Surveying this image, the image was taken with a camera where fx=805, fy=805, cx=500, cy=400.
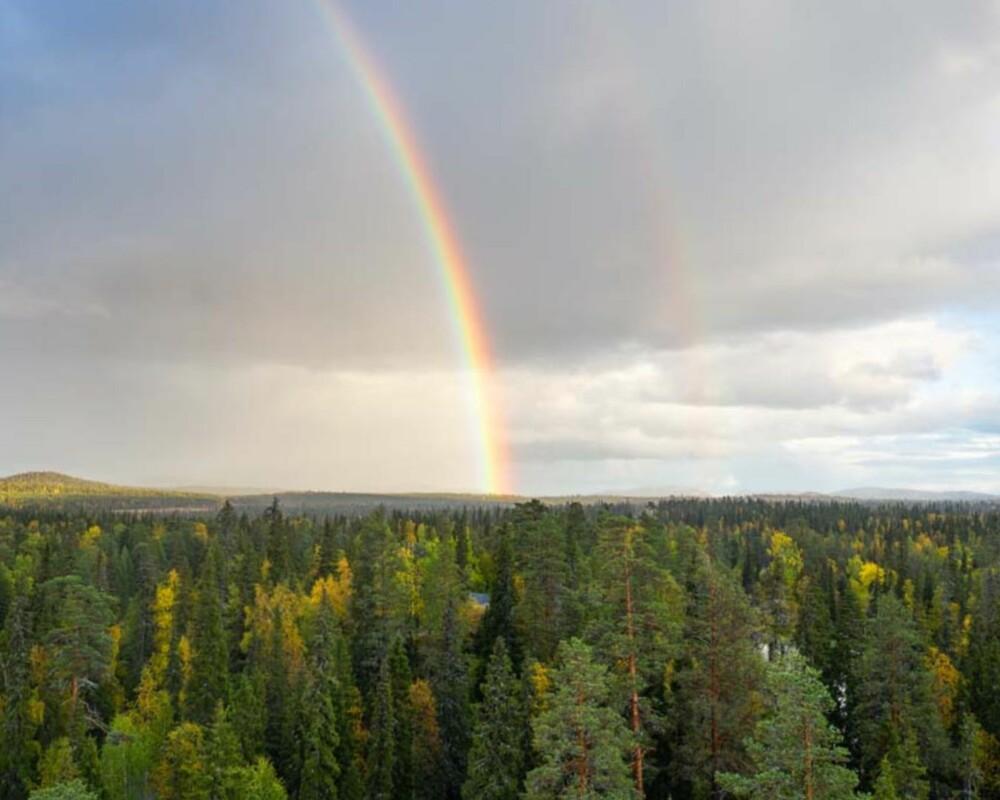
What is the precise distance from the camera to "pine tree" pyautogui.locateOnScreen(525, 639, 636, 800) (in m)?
28.4

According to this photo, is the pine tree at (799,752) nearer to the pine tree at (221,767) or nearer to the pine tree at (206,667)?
the pine tree at (221,767)

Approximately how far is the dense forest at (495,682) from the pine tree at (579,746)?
107 millimetres

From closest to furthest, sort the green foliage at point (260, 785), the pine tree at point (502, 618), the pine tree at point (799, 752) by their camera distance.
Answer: the pine tree at point (799, 752), the green foliage at point (260, 785), the pine tree at point (502, 618)

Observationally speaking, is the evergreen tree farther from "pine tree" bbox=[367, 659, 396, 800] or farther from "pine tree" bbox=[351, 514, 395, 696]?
"pine tree" bbox=[351, 514, 395, 696]

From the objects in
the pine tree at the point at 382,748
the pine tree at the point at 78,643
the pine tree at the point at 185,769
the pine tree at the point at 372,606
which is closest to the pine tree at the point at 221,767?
the pine tree at the point at 185,769

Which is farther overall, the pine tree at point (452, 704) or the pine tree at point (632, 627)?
the pine tree at point (452, 704)

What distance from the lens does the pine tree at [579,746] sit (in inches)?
1120

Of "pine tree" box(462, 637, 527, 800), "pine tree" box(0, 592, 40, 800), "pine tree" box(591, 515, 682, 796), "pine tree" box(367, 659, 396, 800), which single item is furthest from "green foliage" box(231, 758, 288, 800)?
"pine tree" box(591, 515, 682, 796)

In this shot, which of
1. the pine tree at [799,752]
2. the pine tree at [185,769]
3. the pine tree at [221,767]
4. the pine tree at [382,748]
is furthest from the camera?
the pine tree at [382,748]

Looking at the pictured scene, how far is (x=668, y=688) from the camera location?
157 feet

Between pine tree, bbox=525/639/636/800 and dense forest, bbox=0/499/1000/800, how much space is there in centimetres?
11

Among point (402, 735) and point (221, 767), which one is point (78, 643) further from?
point (402, 735)

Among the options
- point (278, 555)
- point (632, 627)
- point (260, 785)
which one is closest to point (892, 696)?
point (632, 627)

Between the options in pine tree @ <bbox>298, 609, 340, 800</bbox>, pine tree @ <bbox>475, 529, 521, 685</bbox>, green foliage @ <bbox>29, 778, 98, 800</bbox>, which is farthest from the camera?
pine tree @ <bbox>475, 529, 521, 685</bbox>
